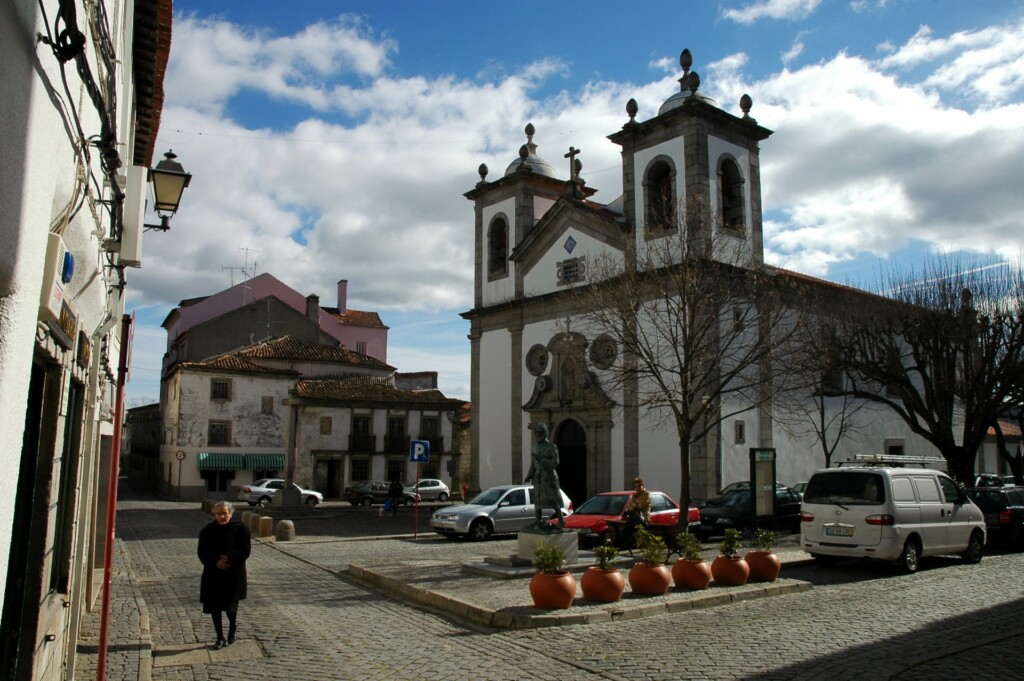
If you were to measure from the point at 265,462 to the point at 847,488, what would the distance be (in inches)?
1341

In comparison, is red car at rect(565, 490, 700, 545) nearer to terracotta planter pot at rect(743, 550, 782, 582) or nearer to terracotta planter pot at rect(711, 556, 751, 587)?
terracotta planter pot at rect(743, 550, 782, 582)

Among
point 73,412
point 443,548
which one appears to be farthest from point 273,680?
point 443,548

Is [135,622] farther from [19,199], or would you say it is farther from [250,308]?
[250,308]

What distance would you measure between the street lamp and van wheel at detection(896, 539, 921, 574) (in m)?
11.7

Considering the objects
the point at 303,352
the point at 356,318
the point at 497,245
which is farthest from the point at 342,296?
the point at 497,245

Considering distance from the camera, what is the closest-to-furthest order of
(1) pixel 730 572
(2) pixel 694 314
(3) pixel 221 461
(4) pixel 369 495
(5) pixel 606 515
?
(1) pixel 730 572
(2) pixel 694 314
(5) pixel 606 515
(4) pixel 369 495
(3) pixel 221 461

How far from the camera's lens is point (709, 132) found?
25.7m

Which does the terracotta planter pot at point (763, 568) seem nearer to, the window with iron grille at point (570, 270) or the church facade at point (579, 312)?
the church facade at point (579, 312)

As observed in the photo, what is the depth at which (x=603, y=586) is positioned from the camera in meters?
9.84

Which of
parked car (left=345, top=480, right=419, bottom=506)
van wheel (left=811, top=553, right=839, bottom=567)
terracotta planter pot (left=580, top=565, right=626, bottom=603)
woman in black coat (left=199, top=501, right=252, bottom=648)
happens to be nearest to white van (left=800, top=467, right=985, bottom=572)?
van wheel (left=811, top=553, right=839, bottom=567)

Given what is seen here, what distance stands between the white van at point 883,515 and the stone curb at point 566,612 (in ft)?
6.21

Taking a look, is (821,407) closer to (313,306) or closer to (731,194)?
(731,194)

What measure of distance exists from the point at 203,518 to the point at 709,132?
20407 millimetres

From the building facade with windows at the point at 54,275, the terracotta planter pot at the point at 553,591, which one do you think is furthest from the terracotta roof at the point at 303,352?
the terracotta planter pot at the point at 553,591
